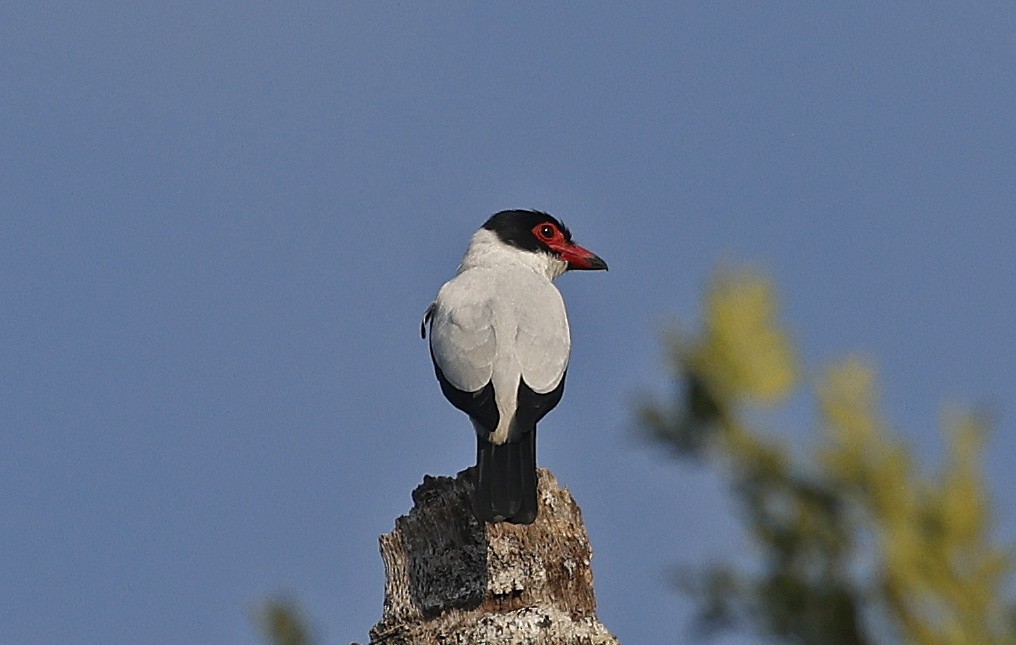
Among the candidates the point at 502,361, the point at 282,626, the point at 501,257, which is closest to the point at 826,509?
the point at 282,626

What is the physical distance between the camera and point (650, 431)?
225cm

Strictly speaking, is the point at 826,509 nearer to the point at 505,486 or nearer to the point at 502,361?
the point at 505,486

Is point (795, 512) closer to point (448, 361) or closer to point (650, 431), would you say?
point (650, 431)

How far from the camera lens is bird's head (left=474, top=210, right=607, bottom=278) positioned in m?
10.8

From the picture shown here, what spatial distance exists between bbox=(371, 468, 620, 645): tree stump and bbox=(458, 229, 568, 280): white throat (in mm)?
4169

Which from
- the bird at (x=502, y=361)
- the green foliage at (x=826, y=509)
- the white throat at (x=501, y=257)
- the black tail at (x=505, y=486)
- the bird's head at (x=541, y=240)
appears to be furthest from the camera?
the bird's head at (x=541, y=240)

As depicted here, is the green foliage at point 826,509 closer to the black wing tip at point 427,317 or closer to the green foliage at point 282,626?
the green foliage at point 282,626

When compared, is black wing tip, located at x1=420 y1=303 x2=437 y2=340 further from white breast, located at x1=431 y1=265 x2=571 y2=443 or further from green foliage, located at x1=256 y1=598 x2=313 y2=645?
Result: green foliage, located at x1=256 y1=598 x2=313 y2=645

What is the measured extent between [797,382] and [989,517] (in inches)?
13.0

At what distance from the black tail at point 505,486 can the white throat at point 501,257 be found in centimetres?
316

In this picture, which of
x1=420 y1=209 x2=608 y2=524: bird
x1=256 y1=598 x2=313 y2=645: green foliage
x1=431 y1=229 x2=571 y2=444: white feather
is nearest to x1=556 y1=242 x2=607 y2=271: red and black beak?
x1=420 y1=209 x2=608 y2=524: bird

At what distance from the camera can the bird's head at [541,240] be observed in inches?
424

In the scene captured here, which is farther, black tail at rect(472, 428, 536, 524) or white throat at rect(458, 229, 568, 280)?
white throat at rect(458, 229, 568, 280)

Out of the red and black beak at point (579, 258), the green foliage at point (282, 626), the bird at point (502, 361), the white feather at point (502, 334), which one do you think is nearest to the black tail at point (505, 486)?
the bird at point (502, 361)
